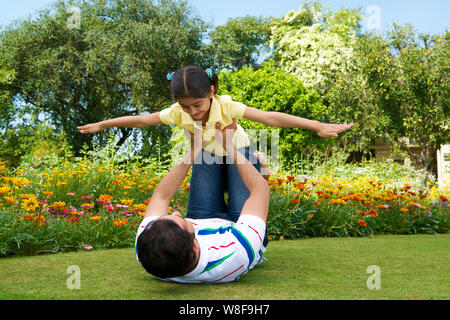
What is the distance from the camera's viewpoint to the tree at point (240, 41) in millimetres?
22188

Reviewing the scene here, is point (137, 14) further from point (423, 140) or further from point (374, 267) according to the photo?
point (374, 267)

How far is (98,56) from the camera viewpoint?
63.4ft

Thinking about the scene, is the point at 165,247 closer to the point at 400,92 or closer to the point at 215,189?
the point at 215,189

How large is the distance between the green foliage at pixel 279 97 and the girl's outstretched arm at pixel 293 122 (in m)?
12.0

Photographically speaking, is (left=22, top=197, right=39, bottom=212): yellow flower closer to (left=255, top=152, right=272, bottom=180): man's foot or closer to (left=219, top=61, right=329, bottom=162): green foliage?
(left=255, top=152, right=272, bottom=180): man's foot

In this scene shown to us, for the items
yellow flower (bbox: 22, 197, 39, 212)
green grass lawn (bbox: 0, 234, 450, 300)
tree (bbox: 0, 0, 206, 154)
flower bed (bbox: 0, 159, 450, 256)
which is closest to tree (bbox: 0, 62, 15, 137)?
tree (bbox: 0, 0, 206, 154)

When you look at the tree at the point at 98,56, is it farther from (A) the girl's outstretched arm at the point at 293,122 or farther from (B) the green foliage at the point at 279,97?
(A) the girl's outstretched arm at the point at 293,122

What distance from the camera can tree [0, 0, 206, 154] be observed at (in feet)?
62.7

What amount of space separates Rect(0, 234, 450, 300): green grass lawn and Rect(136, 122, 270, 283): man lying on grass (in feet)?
0.41

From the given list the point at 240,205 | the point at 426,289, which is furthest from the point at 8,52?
the point at 426,289

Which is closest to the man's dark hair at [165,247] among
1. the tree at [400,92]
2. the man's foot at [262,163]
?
the man's foot at [262,163]

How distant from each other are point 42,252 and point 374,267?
9.07ft

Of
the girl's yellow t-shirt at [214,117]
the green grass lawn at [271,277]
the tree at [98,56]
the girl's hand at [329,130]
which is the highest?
the tree at [98,56]

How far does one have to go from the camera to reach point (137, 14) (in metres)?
21.2
